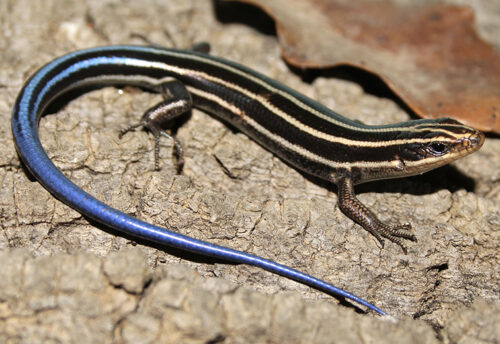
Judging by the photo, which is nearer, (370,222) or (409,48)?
(370,222)

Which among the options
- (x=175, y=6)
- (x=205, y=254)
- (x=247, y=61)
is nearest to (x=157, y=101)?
(x=247, y=61)

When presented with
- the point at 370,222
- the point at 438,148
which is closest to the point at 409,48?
the point at 438,148

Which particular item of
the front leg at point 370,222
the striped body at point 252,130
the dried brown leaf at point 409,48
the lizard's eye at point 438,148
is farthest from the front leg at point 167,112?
the lizard's eye at point 438,148

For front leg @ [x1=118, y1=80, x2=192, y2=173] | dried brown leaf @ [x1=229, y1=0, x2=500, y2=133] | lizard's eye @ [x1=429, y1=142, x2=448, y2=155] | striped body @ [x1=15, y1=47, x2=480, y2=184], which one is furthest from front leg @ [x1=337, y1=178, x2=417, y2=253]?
front leg @ [x1=118, y1=80, x2=192, y2=173]

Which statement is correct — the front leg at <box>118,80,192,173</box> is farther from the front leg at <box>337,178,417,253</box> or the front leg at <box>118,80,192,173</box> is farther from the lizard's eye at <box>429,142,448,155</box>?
the lizard's eye at <box>429,142,448,155</box>

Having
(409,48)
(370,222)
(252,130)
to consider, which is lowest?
(370,222)

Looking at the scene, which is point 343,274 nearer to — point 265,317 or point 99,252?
point 265,317

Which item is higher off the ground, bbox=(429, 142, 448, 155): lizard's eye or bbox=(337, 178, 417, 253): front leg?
bbox=(429, 142, 448, 155): lizard's eye

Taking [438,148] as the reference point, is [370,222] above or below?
below

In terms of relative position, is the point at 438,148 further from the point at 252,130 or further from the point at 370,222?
the point at 252,130
